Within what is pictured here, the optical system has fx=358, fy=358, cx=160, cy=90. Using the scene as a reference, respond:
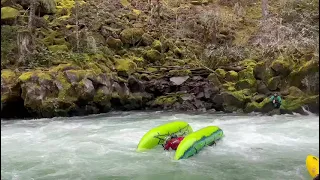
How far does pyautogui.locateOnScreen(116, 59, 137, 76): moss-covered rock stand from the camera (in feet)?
54.4

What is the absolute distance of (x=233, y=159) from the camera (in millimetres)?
7176

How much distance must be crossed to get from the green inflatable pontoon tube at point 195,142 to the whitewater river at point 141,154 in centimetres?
13

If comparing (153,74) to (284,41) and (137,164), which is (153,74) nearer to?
(284,41)

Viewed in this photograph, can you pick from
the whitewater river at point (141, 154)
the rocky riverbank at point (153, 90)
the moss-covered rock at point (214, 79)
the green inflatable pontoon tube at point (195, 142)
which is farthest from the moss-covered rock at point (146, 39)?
the green inflatable pontoon tube at point (195, 142)

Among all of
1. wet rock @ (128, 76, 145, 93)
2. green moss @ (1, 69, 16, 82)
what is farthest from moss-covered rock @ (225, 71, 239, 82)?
green moss @ (1, 69, 16, 82)

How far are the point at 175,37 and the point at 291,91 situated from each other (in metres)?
9.13

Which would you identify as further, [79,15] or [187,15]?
[187,15]

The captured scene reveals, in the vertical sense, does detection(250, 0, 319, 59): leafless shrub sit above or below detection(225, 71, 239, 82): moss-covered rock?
above

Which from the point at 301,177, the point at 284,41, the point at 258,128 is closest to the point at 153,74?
the point at 284,41

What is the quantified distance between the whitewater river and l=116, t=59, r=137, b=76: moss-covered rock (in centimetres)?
480

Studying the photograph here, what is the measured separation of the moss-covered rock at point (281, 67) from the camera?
45.6 ft

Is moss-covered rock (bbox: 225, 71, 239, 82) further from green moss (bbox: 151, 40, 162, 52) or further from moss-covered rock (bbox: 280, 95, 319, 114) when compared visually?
green moss (bbox: 151, 40, 162, 52)

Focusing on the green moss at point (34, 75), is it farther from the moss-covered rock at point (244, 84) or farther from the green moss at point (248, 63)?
the green moss at point (248, 63)

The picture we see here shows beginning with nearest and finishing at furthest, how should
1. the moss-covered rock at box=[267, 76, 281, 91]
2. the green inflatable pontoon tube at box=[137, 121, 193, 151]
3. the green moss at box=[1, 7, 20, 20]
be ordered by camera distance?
the green inflatable pontoon tube at box=[137, 121, 193, 151] < the moss-covered rock at box=[267, 76, 281, 91] < the green moss at box=[1, 7, 20, 20]
